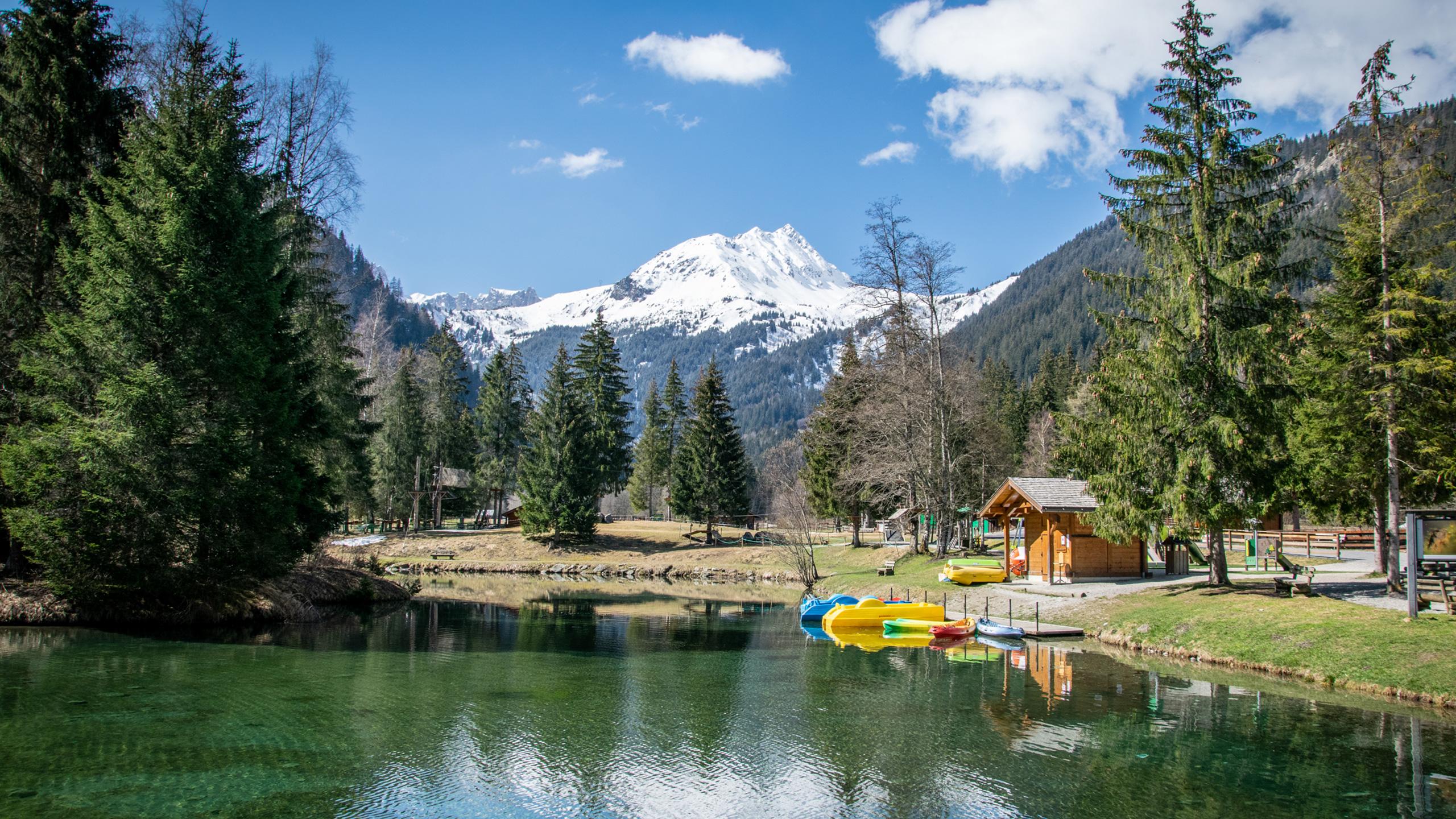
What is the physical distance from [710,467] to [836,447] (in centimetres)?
1141

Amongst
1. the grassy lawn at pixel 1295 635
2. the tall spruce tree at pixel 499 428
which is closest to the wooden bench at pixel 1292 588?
the grassy lawn at pixel 1295 635

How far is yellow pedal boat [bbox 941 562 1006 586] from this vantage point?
31328mm

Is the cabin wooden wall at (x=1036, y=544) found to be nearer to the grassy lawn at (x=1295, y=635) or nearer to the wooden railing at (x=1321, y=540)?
the grassy lawn at (x=1295, y=635)

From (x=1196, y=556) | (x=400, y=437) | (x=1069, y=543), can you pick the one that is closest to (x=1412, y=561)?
(x=1069, y=543)

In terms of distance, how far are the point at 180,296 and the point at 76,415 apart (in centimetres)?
351

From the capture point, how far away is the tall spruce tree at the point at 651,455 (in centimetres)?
7788

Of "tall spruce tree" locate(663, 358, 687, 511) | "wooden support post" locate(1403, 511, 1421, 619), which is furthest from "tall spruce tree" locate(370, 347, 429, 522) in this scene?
"wooden support post" locate(1403, 511, 1421, 619)

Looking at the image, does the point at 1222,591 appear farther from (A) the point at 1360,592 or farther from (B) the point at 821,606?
(B) the point at 821,606

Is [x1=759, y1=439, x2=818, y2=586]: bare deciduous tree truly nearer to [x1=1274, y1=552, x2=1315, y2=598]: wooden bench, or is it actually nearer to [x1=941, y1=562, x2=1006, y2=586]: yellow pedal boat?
[x1=941, y1=562, x2=1006, y2=586]: yellow pedal boat

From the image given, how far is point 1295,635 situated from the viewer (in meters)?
18.0

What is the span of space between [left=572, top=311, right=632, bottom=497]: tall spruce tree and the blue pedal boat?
30256 mm

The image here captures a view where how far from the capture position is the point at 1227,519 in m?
21.8

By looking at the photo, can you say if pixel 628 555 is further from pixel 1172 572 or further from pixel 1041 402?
pixel 1041 402

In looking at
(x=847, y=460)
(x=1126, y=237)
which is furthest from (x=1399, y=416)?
(x=847, y=460)
